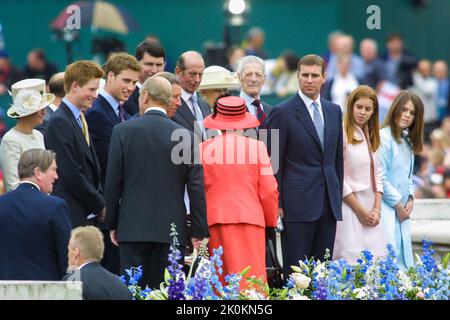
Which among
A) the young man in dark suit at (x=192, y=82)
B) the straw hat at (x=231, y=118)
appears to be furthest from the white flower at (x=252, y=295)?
the young man in dark suit at (x=192, y=82)

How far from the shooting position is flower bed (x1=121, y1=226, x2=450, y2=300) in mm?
8180

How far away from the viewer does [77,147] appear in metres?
9.70

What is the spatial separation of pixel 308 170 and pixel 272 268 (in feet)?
2.48

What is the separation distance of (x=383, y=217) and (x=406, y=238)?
24cm

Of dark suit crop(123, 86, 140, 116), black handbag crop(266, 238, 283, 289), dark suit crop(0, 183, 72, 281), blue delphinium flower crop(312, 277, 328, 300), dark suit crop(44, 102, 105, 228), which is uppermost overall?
dark suit crop(123, 86, 140, 116)

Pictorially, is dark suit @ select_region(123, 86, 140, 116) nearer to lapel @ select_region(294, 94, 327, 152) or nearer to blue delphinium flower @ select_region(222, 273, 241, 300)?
lapel @ select_region(294, 94, 327, 152)

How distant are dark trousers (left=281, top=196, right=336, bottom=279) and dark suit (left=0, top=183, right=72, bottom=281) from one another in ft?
7.22

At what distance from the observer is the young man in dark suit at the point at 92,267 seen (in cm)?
802

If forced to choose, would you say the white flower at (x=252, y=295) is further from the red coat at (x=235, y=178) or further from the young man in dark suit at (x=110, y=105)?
the young man in dark suit at (x=110, y=105)

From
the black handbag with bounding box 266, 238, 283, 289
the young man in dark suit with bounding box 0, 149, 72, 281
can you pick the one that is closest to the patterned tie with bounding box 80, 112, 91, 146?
the young man in dark suit with bounding box 0, 149, 72, 281

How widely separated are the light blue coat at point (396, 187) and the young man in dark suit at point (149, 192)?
2.05 metres

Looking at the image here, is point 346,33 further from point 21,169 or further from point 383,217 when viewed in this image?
point 21,169

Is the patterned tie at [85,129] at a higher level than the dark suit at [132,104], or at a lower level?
lower
